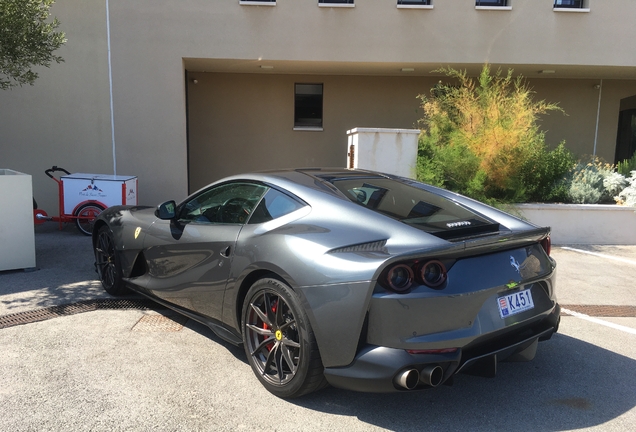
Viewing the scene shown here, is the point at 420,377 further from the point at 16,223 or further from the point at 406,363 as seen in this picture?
the point at 16,223

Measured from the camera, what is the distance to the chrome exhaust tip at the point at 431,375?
2.53 m

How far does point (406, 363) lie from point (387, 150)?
6638 mm

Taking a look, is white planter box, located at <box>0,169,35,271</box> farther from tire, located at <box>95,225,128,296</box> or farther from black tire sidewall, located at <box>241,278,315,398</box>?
black tire sidewall, located at <box>241,278,315,398</box>

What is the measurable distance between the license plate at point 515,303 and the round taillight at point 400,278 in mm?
587

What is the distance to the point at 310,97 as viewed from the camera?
12406 millimetres

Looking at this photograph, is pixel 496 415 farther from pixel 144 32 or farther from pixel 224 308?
pixel 144 32

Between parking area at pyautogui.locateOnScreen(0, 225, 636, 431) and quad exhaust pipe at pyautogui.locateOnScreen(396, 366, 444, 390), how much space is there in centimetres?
41

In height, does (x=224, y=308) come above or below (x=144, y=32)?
below

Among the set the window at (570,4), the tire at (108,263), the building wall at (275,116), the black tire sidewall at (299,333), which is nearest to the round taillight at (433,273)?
the black tire sidewall at (299,333)

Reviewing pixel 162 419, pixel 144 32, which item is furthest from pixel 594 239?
pixel 144 32

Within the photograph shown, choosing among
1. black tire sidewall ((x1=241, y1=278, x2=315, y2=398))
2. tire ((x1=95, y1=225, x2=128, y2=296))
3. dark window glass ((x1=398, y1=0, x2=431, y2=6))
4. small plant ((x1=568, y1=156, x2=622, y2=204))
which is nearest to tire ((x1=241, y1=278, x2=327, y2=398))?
black tire sidewall ((x1=241, y1=278, x2=315, y2=398))

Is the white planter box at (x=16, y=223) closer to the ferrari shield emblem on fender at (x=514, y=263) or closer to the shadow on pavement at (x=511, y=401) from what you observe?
the shadow on pavement at (x=511, y=401)

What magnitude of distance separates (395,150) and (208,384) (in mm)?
6404

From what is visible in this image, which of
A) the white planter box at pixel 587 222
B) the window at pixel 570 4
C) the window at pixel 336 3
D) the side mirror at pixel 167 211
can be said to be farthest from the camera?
the window at pixel 570 4
